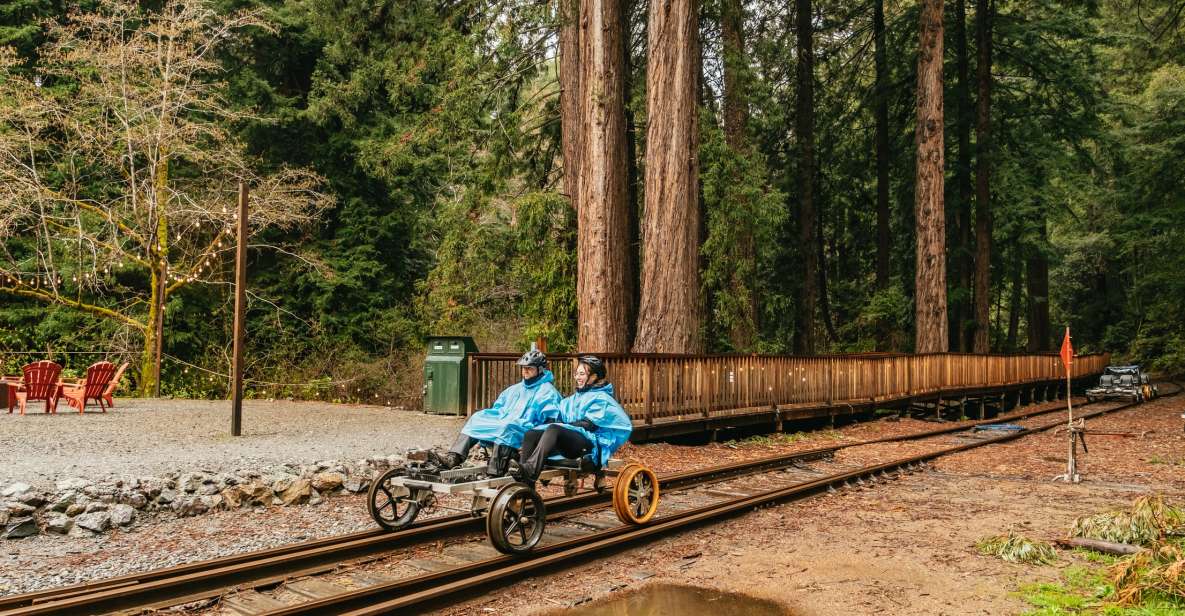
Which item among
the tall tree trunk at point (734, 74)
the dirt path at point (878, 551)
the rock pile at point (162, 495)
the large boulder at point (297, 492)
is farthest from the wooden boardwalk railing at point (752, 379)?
the tall tree trunk at point (734, 74)

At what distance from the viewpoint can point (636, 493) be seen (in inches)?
304

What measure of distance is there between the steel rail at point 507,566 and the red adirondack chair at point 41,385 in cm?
1186

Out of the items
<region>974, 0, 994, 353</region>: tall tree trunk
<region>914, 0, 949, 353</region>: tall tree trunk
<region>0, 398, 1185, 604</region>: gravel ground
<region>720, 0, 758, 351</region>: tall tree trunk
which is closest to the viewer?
<region>0, 398, 1185, 604</region>: gravel ground

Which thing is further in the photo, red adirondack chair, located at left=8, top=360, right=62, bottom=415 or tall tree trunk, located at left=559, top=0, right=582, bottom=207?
tall tree trunk, located at left=559, top=0, right=582, bottom=207

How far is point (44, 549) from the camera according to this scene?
661 centimetres

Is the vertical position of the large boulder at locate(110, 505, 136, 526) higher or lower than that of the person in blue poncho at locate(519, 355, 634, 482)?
lower

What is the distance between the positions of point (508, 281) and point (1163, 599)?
55.2 ft

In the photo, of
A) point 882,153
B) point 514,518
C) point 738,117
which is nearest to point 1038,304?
point 882,153

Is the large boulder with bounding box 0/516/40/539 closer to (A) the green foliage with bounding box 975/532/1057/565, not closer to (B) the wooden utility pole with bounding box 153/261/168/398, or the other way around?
(A) the green foliage with bounding box 975/532/1057/565

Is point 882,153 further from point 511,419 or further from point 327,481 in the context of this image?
point 511,419

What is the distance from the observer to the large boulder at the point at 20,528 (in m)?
6.80

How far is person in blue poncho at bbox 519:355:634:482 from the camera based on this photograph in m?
6.98

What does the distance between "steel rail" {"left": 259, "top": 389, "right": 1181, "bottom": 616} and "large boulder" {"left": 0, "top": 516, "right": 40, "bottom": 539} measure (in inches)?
142

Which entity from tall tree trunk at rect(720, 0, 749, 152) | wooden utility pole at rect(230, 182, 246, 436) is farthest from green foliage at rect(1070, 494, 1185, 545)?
tall tree trunk at rect(720, 0, 749, 152)
